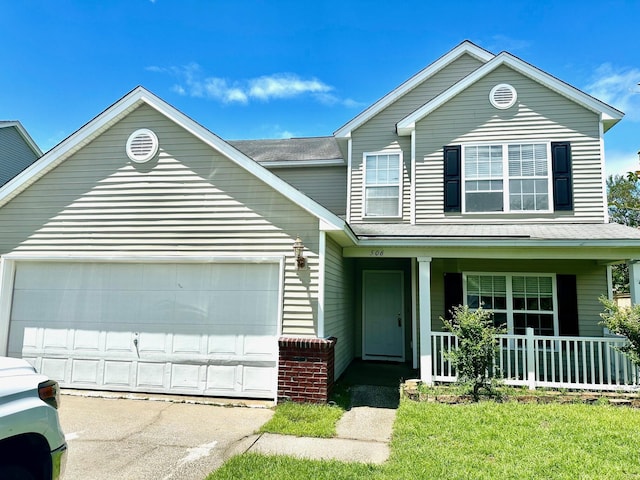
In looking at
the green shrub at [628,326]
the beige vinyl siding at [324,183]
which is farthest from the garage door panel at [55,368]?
the green shrub at [628,326]

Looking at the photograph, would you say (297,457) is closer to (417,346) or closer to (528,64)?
(417,346)

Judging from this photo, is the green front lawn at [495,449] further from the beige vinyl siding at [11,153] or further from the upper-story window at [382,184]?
the beige vinyl siding at [11,153]

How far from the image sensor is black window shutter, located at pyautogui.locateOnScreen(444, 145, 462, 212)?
9359 mm

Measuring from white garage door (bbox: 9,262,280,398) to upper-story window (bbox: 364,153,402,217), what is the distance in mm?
4039

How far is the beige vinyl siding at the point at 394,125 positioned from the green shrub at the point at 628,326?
5.07 meters

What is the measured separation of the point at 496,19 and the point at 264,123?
8.94 metres

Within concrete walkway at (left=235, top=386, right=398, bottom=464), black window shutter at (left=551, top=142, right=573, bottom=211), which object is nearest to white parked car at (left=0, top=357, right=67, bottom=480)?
concrete walkway at (left=235, top=386, right=398, bottom=464)

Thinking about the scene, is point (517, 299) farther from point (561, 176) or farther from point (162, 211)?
point (162, 211)

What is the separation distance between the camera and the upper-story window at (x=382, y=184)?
32.9 ft

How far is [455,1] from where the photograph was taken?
9.10m

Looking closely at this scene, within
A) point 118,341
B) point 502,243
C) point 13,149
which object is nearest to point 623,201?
point 502,243

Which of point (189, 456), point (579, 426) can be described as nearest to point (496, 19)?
point (579, 426)

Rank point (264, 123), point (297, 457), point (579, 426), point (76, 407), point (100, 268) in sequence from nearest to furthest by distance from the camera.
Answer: point (297, 457) → point (579, 426) → point (76, 407) → point (100, 268) → point (264, 123)

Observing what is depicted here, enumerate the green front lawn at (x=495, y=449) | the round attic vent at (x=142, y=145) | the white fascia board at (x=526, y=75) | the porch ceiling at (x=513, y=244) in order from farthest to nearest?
the white fascia board at (x=526, y=75) < the round attic vent at (x=142, y=145) < the porch ceiling at (x=513, y=244) < the green front lawn at (x=495, y=449)
